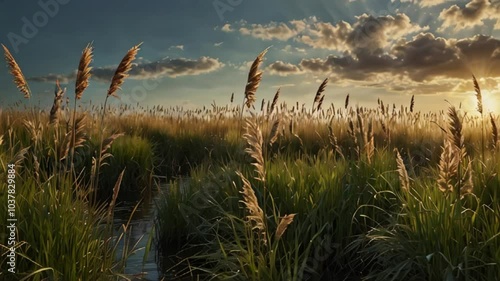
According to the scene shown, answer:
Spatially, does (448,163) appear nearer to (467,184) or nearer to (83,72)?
(467,184)

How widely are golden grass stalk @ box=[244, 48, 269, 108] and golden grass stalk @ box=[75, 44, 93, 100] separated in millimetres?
1292

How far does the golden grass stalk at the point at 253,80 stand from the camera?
14.1ft

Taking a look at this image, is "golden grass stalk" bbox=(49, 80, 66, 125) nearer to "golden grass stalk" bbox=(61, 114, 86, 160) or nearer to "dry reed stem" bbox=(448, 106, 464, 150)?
"golden grass stalk" bbox=(61, 114, 86, 160)

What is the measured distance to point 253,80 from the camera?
442 cm

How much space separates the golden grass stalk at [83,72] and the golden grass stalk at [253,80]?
129 centimetres

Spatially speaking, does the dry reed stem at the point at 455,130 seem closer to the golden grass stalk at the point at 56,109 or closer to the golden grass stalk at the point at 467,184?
the golden grass stalk at the point at 467,184

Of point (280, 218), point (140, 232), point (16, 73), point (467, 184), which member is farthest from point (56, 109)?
point (467, 184)

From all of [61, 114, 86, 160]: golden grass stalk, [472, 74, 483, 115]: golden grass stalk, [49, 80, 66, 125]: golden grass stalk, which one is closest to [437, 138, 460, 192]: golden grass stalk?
[472, 74, 483, 115]: golden grass stalk

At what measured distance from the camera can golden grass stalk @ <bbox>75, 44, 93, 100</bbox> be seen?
144 inches

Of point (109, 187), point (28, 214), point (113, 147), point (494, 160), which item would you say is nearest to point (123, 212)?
point (109, 187)

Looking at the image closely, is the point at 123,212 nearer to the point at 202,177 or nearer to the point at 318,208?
the point at 202,177

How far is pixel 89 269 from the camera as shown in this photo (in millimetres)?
3945

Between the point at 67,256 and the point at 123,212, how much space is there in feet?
15.2

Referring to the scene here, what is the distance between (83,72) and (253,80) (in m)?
1.39
